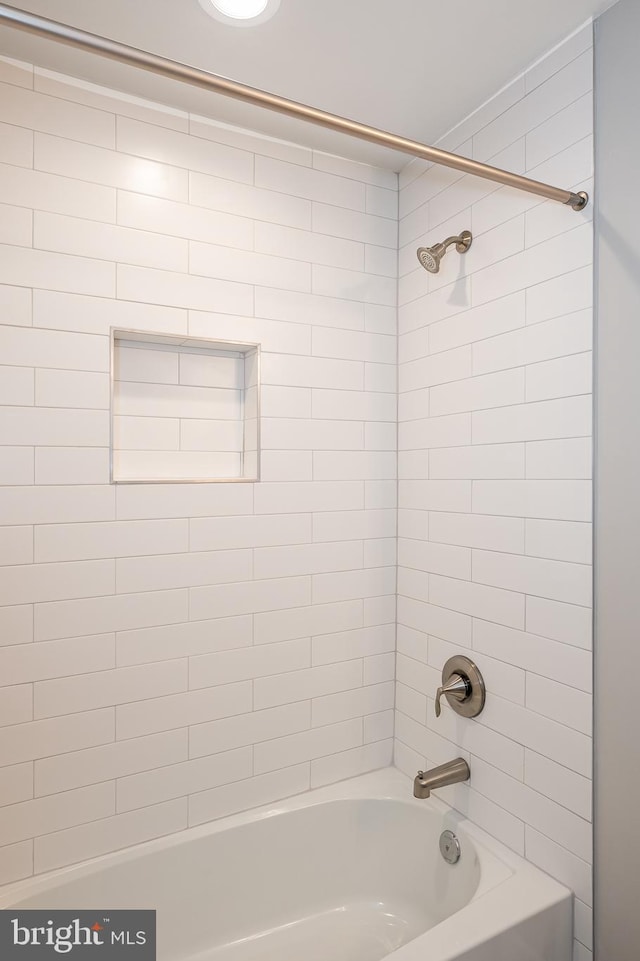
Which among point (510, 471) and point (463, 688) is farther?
point (463, 688)

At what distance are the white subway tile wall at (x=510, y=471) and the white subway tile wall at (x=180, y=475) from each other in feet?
0.55

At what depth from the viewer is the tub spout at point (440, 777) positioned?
171cm

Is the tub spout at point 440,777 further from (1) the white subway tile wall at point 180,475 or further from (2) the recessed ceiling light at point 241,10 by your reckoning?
(2) the recessed ceiling light at point 241,10

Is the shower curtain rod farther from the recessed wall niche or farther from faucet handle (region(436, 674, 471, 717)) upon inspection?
faucet handle (region(436, 674, 471, 717))

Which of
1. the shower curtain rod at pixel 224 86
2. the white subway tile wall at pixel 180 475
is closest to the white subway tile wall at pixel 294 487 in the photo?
the white subway tile wall at pixel 180 475

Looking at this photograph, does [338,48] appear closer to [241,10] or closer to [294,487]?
[241,10]

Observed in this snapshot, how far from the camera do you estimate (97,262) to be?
5.29ft

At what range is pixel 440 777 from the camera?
173cm

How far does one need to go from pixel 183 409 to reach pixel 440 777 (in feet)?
4.57

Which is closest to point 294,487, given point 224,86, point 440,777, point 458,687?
point 458,687

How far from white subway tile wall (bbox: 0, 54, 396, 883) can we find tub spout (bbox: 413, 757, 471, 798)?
1.19 feet

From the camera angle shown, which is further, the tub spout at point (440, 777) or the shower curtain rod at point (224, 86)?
the tub spout at point (440, 777)

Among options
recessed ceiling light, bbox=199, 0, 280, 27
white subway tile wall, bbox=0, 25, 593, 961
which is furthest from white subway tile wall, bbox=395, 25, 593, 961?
recessed ceiling light, bbox=199, 0, 280, 27

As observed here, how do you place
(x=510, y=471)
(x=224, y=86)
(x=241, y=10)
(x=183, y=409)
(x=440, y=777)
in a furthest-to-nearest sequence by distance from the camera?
1. (x=183, y=409)
2. (x=440, y=777)
3. (x=510, y=471)
4. (x=241, y=10)
5. (x=224, y=86)
